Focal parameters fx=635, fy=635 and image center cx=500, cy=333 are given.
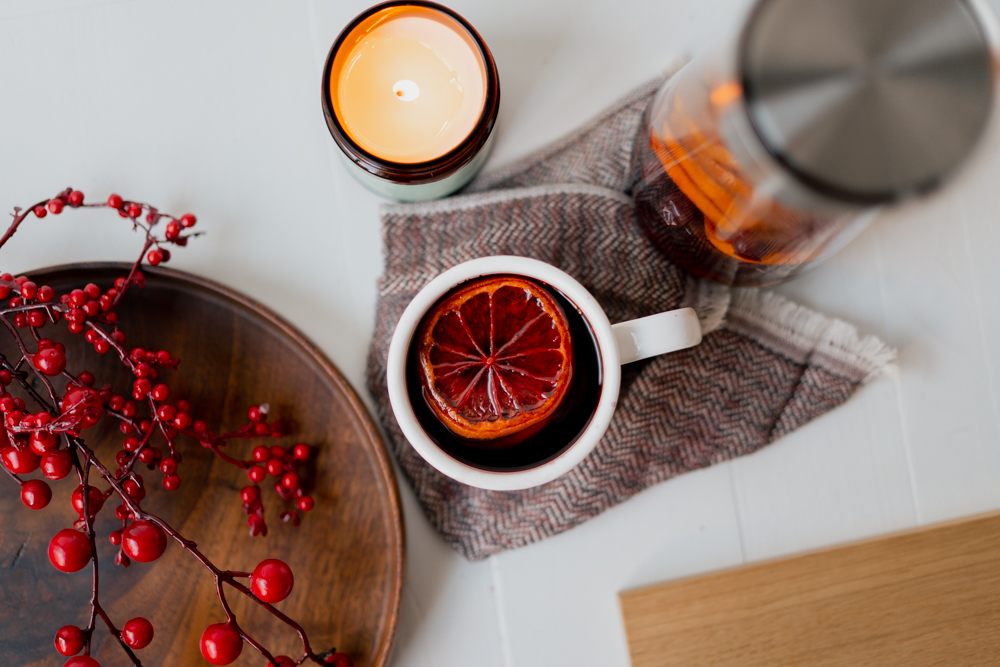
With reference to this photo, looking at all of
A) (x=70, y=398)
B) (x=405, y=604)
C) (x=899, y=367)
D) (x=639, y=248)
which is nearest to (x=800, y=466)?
(x=899, y=367)

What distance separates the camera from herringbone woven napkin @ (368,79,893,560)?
443mm

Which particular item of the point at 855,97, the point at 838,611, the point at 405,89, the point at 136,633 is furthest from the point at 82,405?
the point at 838,611

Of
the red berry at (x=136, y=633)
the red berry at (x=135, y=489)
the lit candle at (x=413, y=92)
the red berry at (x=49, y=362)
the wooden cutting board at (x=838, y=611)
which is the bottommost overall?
the wooden cutting board at (x=838, y=611)

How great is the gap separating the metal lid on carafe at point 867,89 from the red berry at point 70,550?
42 centimetres

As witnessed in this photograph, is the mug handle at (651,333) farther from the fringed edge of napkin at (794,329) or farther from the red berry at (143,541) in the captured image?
the red berry at (143,541)

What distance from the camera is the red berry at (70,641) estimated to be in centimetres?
38

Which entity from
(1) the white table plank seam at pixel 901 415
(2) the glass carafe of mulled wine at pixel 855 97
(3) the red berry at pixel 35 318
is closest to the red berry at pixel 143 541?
(3) the red berry at pixel 35 318

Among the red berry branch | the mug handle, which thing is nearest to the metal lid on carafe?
the mug handle

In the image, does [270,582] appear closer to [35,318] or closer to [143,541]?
[143,541]

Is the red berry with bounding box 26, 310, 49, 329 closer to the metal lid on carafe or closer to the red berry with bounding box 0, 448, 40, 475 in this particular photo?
the red berry with bounding box 0, 448, 40, 475

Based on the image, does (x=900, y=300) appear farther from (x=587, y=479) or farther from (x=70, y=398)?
(x=70, y=398)

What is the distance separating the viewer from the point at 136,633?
38 cm

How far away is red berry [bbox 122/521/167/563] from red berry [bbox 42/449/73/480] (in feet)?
0.16

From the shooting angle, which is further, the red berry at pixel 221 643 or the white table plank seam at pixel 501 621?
the white table plank seam at pixel 501 621
